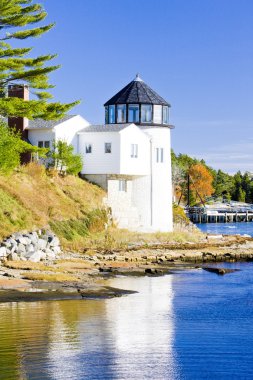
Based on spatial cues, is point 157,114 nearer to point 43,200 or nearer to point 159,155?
point 159,155

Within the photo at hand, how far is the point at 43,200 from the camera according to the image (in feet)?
145

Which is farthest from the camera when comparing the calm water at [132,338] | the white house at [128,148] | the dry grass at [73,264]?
the white house at [128,148]

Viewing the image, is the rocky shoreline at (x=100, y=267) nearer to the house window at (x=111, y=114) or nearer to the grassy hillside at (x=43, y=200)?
the grassy hillside at (x=43, y=200)

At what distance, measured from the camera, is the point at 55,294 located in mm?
25156

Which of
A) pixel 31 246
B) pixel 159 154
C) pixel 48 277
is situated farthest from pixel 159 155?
pixel 48 277

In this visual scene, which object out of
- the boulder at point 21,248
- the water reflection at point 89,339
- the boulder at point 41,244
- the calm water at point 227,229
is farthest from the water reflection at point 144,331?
the calm water at point 227,229

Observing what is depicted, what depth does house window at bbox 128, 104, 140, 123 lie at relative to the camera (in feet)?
165

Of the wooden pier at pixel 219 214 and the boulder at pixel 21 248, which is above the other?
the wooden pier at pixel 219 214

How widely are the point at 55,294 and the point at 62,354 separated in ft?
25.3

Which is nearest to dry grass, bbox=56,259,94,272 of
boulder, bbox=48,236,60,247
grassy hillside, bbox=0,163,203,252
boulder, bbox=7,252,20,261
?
boulder, bbox=7,252,20,261

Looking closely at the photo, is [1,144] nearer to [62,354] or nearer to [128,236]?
[128,236]

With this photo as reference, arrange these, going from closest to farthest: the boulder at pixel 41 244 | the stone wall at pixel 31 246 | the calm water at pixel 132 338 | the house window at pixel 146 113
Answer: the calm water at pixel 132 338 → the stone wall at pixel 31 246 → the boulder at pixel 41 244 → the house window at pixel 146 113

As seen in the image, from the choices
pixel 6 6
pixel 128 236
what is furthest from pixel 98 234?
pixel 6 6

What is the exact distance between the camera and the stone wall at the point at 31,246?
33.0 m
